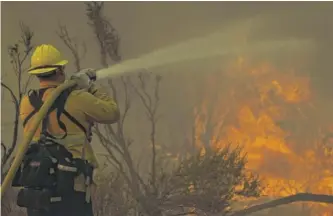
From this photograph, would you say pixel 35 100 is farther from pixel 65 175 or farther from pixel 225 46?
pixel 225 46

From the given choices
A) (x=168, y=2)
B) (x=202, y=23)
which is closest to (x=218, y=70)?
(x=202, y=23)

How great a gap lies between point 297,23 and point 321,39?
238mm

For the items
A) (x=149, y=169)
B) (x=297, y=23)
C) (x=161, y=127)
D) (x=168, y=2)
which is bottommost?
(x=149, y=169)

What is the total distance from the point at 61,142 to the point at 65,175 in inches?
5.1

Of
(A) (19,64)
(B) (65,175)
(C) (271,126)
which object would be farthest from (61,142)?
(C) (271,126)

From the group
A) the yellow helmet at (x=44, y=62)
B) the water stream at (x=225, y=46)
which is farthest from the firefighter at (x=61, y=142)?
the water stream at (x=225, y=46)

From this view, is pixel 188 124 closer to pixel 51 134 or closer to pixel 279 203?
pixel 279 203

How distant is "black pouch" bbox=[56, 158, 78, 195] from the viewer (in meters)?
2.10

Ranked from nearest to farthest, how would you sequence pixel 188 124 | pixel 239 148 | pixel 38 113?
pixel 38 113 < pixel 239 148 < pixel 188 124

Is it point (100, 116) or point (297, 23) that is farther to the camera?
point (297, 23)

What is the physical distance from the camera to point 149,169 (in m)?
4.71

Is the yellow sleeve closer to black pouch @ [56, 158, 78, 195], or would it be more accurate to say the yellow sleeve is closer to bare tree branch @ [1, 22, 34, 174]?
black pouch @ [56, 158, 78, 195]

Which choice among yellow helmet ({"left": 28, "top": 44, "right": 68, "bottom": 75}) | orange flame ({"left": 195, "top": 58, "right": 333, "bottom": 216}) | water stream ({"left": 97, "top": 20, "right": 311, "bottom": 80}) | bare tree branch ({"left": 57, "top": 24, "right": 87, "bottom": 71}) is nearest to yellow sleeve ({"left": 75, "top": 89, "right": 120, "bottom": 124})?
yellow helmet ({"left": 28, "top": 44, "right": 68, "bottom": 75})

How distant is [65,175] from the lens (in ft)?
6.90
